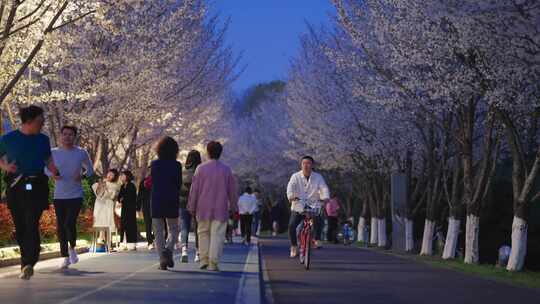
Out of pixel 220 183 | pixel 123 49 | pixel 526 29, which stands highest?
pixel 123 49

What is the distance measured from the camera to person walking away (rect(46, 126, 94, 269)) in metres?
16.2

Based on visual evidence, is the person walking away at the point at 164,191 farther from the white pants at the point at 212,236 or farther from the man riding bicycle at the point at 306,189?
the man riding bicycle at the point at 306,189

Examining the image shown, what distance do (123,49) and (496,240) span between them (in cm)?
1919

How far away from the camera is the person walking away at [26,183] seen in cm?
1344

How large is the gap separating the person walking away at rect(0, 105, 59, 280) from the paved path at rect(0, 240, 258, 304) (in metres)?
0.42

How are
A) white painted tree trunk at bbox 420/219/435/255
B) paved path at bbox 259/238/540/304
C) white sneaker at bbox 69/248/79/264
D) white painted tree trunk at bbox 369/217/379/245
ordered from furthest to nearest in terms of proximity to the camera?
white painted tree trunk at bbox 369/217/379/245 → white painted tree trunk at bbox 420/219/435/255 → white sneaker at bbox 69/248/79/264 → paved path at bbox 259/238/540/304

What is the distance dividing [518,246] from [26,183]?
→ 43.7 feet

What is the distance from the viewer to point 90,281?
44.5 feet

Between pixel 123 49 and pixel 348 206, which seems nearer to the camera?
pixel 123 49

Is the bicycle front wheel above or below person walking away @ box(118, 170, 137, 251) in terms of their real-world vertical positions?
below

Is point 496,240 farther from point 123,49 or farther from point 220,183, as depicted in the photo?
point 220,183

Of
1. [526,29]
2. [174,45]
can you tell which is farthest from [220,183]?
[174,45]

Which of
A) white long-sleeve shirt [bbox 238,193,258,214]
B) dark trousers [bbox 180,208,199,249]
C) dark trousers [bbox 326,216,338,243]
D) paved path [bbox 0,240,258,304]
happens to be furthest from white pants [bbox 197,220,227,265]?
dark trousers [bbox 326,216,338,243]

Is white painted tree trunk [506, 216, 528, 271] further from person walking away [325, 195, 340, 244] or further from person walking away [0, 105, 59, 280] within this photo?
person walking away [325, 195, 340, 244]
